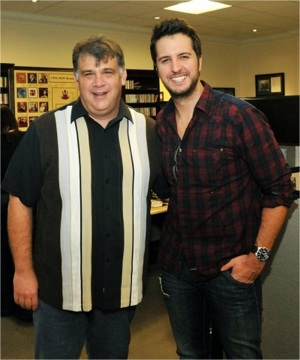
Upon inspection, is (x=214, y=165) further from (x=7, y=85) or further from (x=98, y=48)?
(x=7, y=85)

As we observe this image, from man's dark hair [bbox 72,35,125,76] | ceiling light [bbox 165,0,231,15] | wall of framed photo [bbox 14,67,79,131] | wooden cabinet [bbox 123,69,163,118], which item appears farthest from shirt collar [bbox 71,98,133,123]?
wooden cabinet [bbox 123,69,163,118]

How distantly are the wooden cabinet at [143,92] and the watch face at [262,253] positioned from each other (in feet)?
22.1

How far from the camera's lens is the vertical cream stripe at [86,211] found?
1594mm

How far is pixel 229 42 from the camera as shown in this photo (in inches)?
400

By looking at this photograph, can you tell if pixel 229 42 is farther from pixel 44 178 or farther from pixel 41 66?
pixel 44 178

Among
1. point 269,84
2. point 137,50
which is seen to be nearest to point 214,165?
point 137,50

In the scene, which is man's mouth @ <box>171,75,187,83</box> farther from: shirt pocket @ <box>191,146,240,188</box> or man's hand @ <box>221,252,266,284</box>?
man's hand @ <box>221,252,266,284</box>

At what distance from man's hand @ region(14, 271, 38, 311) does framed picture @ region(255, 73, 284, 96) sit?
8.86 meters

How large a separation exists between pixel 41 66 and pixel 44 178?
6.10m

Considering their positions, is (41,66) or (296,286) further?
(41,66)

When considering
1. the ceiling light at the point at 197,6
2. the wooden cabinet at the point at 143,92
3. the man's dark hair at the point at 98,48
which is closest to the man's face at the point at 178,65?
the man's dark hair at the point at 98,48

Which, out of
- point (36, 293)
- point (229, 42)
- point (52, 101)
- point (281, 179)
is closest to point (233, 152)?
point (281, 179)

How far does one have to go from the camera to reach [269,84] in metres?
10.0

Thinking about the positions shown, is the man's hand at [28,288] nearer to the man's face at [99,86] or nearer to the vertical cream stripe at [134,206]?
the vertical cream stripe at [134,206]
